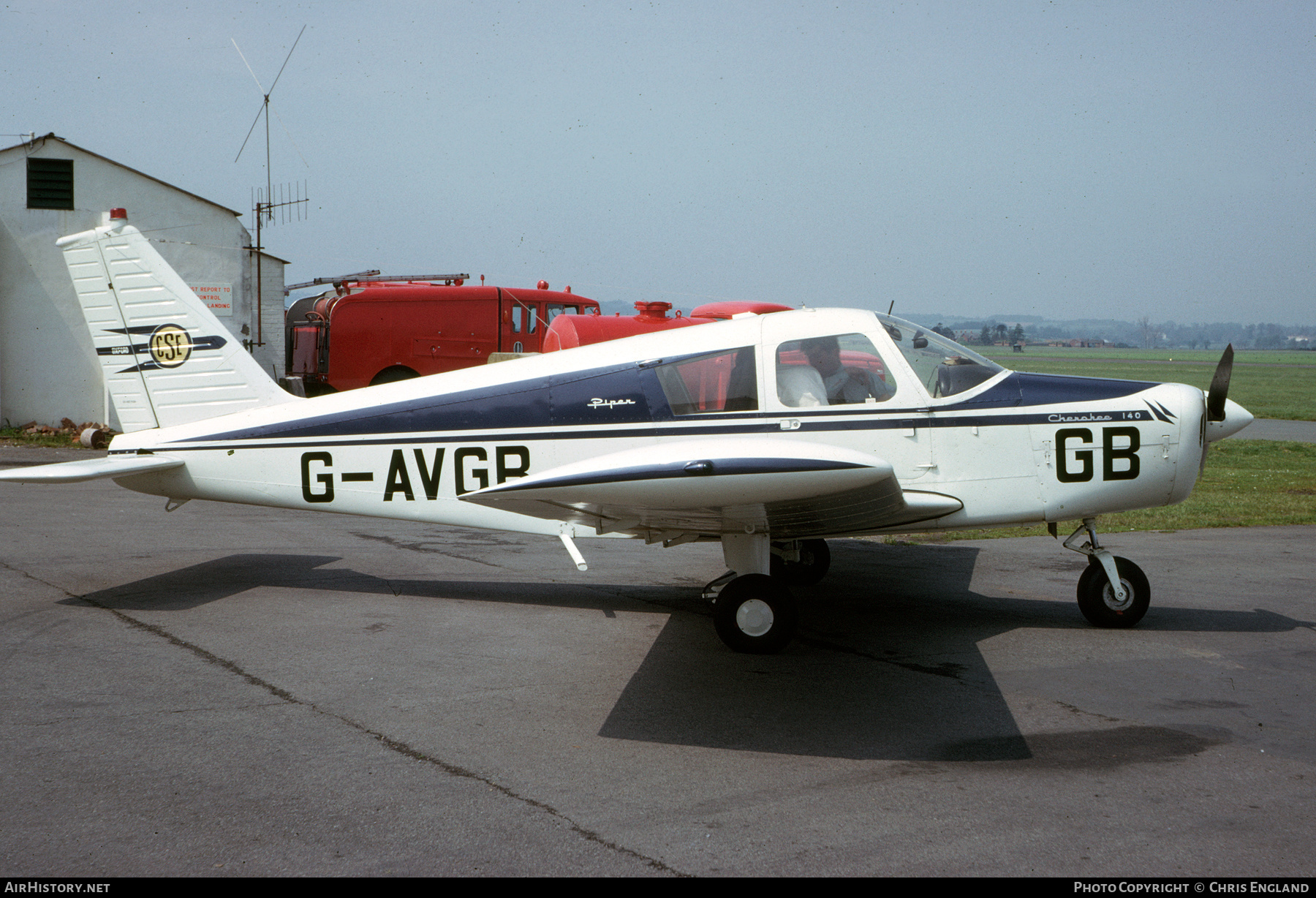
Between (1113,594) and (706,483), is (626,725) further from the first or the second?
(1113,594)

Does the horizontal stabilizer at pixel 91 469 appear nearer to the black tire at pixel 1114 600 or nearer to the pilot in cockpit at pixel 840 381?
the pilot in cockpit at pixel 840 381

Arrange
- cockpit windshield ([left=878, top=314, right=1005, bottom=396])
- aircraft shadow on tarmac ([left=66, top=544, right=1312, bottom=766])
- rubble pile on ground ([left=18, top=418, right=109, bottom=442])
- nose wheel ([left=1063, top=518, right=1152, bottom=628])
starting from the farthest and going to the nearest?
rubble pile on ground ([left=18, top=418, right=109, bottom=442]), nose wheel ([left=1063, top=518, right=1152, bottom=628]), cockpit windshield ([left=878, top=314, right=1005, bottom=396]), aircraft shadow on tarmac ([left=66, top=544, right=1312, bottom=766])

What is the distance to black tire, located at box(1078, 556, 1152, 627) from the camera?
263 inches

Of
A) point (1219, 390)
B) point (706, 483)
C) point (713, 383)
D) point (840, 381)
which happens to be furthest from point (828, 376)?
point (1219, 390)

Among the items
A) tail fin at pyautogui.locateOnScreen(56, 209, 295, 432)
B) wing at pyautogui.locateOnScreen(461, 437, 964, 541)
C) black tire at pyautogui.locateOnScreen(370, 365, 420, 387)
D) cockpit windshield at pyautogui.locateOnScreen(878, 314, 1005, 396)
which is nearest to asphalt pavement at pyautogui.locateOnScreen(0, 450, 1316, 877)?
wing at pyautogui.locateOnScreen(461, 437, 964, 541)

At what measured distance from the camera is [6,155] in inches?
731

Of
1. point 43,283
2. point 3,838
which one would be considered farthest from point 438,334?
point 3,838

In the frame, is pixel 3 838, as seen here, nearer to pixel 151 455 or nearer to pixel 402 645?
pixel 402 645

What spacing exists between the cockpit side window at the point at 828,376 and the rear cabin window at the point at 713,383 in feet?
0.65

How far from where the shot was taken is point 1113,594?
666 centimetres

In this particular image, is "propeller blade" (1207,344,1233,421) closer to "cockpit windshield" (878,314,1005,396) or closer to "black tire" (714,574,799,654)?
"cockpit windshield" (878,314,1005,396)

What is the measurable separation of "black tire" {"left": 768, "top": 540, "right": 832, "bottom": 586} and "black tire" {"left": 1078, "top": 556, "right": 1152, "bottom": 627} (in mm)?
2125

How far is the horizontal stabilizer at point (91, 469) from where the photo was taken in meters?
6.53

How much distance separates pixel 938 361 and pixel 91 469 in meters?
5.74
